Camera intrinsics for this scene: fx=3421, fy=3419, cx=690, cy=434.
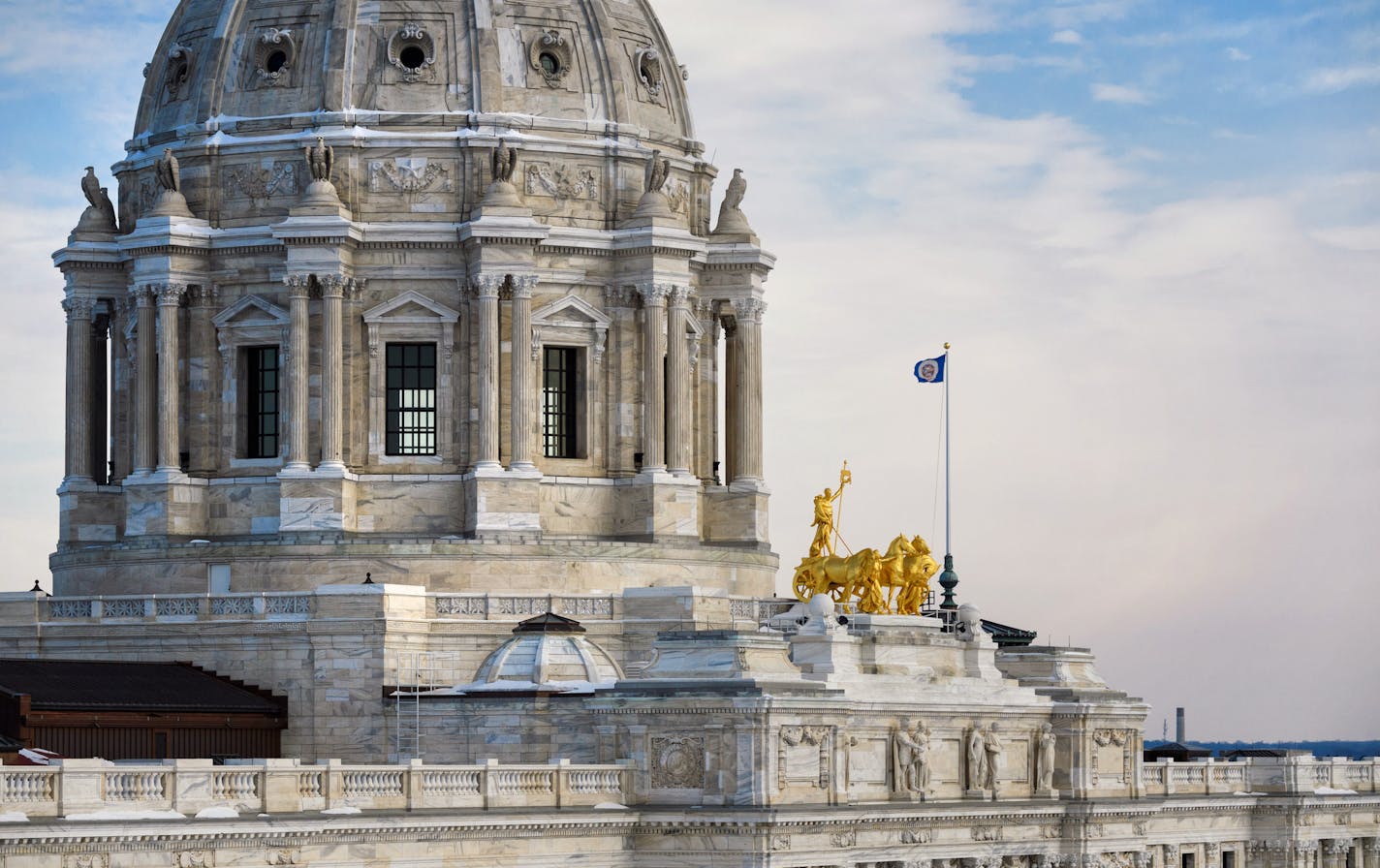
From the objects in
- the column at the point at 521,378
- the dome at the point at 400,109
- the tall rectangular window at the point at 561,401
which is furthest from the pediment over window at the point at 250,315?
the tall rectangular window at the point at 561,401

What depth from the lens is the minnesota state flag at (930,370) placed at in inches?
4742

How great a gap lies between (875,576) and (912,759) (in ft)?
24.4

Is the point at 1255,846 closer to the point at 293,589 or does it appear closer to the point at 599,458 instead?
the point at 599,458

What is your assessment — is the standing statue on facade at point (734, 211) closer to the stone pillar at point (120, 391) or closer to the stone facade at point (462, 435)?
the stone facade at point (462, 435)

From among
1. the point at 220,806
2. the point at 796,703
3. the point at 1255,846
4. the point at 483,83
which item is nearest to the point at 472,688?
the point at 796,703

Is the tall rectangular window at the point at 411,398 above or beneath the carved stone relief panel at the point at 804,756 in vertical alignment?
above

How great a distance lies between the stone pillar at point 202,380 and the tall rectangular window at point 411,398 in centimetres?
601

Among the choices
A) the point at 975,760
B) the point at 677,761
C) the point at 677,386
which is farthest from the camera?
the point at 677,386

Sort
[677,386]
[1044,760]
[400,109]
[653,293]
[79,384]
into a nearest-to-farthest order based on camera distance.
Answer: [1044,760], [400,109], [653,293], [677,386], [79,384]

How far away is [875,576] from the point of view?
106m

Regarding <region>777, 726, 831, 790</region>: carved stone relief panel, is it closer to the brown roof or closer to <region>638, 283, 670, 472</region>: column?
the brown roof

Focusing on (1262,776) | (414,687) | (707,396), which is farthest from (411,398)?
(1262,776)

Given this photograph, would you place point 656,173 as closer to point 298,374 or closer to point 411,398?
point 411,398

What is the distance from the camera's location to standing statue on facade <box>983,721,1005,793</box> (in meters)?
105
